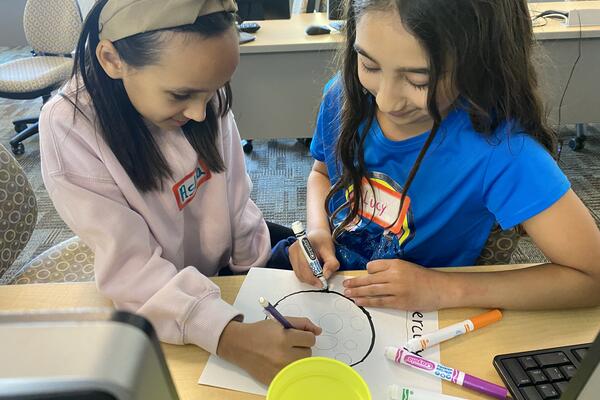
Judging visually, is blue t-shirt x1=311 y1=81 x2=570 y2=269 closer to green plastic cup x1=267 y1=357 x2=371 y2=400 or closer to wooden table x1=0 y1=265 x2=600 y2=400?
wooden table x1=0 y1=265 x2=600 y2=400

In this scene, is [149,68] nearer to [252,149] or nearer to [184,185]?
[184,185]

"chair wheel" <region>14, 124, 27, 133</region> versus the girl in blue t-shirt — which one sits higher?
the girl in blue t-shirt

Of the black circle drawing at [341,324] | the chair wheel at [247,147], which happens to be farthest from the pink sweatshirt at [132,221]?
the chair wheel at [247,147]

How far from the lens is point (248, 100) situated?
2211 millimetres

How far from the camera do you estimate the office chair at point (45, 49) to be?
2576 mm

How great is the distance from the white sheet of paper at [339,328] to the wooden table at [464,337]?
2 cm

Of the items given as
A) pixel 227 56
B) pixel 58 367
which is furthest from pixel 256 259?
pixel 58 367

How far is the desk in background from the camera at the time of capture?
204 centimetres

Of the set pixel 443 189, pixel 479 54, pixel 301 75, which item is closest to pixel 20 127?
pixel 301 75

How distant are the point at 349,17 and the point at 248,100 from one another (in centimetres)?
145

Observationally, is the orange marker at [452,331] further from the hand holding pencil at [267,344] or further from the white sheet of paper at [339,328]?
the hand holding pencil at [267,344]

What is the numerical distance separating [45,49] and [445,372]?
3005 mm

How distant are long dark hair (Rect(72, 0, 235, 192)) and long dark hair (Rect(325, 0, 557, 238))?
0.84 feet

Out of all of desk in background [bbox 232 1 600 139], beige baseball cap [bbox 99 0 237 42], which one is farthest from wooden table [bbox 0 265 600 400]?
desk in background [bbox 232 1 600 139]
